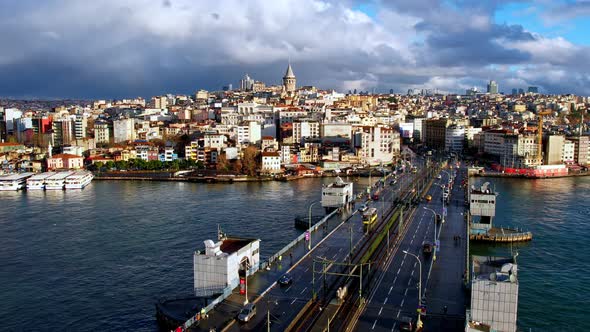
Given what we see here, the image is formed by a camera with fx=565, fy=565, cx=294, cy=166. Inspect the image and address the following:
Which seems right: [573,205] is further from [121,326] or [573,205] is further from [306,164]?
[121,326]

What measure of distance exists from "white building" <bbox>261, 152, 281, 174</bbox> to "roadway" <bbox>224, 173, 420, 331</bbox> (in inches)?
770

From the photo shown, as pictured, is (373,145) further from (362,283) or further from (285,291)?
(285,291)

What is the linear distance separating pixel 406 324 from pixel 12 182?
31636 mm

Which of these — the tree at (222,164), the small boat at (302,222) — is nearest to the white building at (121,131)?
the tree at (222,164)

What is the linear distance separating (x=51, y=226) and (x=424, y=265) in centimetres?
1602

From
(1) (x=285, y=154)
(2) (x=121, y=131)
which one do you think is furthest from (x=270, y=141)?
(2) (x=121, y=131)

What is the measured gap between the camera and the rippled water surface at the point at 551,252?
47.1ft

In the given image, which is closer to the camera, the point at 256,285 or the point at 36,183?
the point at 256,285

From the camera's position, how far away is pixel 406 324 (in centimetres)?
1168

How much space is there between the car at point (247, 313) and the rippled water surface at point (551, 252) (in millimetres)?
6368

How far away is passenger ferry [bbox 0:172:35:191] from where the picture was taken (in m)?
35.6

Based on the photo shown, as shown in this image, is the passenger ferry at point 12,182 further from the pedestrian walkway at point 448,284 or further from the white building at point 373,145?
the pedestrian walkway at point 448,284

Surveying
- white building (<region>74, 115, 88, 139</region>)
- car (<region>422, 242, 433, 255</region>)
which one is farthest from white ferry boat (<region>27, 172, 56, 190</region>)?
car (<region>422, 242, 433, 255</region>)

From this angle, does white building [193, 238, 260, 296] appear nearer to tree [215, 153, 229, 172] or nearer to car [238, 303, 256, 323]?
car [238, 303, 256, 323]
